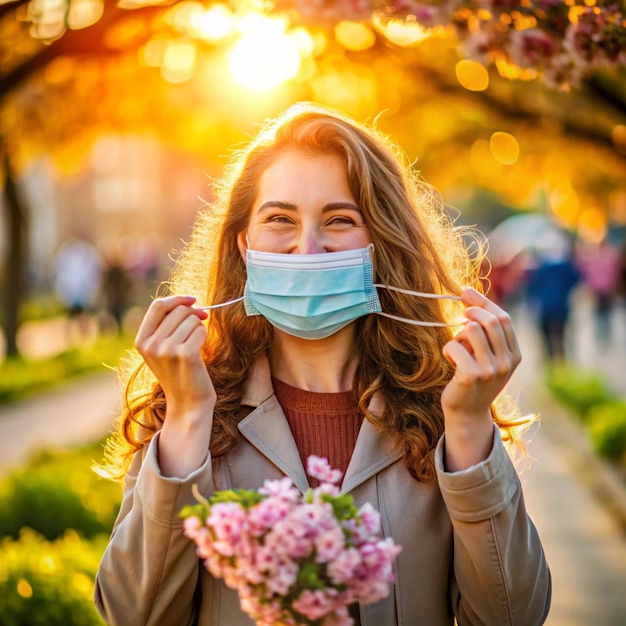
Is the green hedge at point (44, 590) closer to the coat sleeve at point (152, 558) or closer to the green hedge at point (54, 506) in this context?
the green hedge at point (54, 506)

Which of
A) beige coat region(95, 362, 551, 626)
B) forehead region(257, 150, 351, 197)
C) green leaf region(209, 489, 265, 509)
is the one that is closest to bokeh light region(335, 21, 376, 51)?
forehead region(257, 150, 351, 197)

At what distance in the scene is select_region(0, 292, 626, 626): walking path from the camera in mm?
6250

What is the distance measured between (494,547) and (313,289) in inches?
33.1

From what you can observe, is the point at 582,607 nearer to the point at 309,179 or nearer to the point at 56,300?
the point at 309,179

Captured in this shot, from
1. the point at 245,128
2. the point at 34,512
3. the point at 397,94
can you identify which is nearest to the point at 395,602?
the point at 34,512

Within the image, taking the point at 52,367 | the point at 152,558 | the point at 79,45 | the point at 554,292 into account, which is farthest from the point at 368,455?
the point at 52,367

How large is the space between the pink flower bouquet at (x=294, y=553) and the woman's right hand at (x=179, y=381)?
20.3 inches

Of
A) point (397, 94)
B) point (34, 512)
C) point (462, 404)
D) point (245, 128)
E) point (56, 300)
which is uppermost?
point (462, 404)

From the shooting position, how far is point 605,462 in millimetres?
9422

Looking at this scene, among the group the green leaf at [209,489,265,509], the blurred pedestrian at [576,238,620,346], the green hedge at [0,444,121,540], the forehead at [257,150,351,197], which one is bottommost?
the blurred pedestrian at [576,238,620,346]

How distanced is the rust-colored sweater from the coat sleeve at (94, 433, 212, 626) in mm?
416

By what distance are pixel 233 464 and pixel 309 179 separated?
0.83m

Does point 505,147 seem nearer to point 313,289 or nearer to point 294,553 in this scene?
point 313,289

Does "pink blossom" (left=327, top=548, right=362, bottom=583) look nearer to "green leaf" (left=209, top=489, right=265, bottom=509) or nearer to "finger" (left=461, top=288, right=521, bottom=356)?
"green leaf" (left=209, top=489, right=265, bottom=509)
